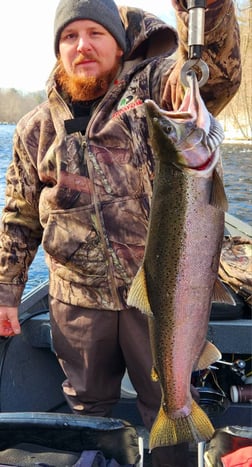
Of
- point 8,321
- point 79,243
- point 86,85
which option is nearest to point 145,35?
point 86,85

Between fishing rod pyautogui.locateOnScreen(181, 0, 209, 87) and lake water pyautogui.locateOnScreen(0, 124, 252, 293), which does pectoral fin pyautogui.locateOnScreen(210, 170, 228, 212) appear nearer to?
fishing rod pyautogui.locateOnScreen(181, 0, 209, 87)

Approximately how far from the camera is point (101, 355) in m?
2.63

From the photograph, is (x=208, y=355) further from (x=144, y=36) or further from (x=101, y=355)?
(x=144, y=36)

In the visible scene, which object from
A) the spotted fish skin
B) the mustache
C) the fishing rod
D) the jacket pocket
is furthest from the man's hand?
the fishing rod

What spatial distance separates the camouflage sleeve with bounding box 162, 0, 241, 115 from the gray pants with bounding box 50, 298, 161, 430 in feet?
3.25

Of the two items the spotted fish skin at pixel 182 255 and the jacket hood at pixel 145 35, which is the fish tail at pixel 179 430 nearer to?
the spotted fish skin at pixel 182 255

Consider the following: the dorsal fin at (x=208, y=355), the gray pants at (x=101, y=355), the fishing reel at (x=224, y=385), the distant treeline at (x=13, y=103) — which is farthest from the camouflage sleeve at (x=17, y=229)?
the distant treeline at (x=13, y=103)

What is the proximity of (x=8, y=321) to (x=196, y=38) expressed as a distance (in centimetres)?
182

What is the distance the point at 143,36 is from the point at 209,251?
1.20 metres

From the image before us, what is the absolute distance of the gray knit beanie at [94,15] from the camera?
8.32ft

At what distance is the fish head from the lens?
1778 mm

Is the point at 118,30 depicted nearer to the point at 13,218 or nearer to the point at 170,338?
the point at 13,218

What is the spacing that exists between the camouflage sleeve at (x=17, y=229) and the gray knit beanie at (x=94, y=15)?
65 cm

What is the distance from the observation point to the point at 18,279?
9.86 ft
